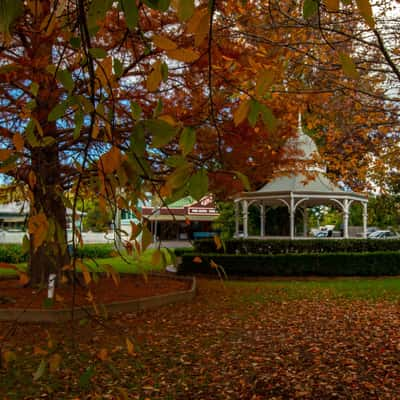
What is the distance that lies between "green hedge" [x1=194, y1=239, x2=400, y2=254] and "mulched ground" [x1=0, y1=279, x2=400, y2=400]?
653cm

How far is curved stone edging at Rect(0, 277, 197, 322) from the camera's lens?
24.2ft

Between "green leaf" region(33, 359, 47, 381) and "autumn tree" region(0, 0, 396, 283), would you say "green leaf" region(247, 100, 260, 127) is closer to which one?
"autumn tree" region(0, 0, 396, 283)

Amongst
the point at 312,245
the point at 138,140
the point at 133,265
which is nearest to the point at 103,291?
the point at 133,265

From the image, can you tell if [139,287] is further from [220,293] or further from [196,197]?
[196,197]

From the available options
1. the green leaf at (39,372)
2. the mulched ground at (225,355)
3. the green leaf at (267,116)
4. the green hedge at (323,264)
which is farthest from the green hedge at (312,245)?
the green leaf at (267,116)

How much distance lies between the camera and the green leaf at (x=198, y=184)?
1029 mm

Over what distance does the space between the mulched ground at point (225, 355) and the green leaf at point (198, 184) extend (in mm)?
744

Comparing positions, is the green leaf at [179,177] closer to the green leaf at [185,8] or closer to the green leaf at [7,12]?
the green leaf at [185,8]

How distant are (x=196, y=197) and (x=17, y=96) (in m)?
7.94

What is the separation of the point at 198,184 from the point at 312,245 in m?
14.8

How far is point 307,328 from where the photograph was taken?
6906 millimetres

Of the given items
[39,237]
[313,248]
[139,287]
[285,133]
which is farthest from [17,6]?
[313,248]

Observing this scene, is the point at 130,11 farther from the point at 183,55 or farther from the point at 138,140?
the point at 138,140

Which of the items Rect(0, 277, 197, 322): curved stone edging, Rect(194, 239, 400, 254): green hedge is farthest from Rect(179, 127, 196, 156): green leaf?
Rect(194, 239, 400, 254): green hedge
